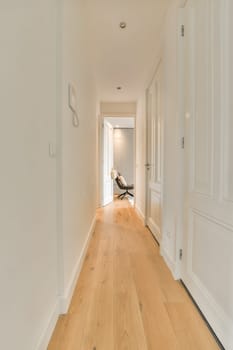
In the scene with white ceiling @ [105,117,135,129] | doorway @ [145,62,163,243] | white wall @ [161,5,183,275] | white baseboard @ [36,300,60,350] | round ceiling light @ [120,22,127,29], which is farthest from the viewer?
white ceiling @ [105,117,135,129]

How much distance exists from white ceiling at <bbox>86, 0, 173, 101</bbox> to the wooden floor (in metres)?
2.47

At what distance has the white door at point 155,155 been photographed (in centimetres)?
274

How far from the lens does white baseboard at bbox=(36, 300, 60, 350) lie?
1.03 meters

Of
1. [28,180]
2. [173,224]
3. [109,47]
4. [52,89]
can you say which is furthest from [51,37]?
[109,47]

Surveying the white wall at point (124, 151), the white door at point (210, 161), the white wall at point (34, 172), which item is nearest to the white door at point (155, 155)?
the white door at point (210, 161)

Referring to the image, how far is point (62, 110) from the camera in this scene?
136 centimetres

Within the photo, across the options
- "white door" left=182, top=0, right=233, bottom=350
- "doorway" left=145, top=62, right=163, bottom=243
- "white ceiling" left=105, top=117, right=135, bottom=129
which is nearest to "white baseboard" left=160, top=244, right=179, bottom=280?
"white door" left=182, top=0, right=233, bottom=350

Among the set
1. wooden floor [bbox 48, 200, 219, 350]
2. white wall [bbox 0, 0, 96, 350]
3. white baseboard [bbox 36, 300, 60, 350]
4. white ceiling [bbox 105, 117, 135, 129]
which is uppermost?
white ceiling [bbox 105, 117, 135, 129]

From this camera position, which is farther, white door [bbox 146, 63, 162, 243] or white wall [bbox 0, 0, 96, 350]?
white door [bbox 146, 63, 162, 243]

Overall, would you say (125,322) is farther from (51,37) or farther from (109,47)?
(109,47)

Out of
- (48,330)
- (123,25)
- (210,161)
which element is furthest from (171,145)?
(48,330)

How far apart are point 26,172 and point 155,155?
7.60 feet

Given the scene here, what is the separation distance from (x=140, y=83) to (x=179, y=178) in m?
2.73

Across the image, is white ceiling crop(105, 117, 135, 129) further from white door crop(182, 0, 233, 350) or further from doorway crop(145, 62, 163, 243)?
white door crop(182, 0, 233, 350)
